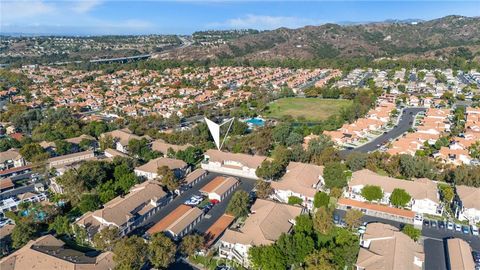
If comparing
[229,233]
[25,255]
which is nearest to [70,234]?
[25,255]

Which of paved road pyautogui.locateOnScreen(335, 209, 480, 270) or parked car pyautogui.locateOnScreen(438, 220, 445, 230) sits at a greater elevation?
parked car pyautogui.locateOnScreen(438, 220, 445, 230)

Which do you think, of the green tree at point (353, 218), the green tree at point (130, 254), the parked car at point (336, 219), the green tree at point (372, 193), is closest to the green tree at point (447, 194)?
the green tree at point (372, 193)

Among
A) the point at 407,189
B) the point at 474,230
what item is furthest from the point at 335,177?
the point at 474,230

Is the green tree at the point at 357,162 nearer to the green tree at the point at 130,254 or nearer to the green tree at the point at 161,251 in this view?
the green tree at the point at 161,251

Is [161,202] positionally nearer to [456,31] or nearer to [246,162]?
[246,162]

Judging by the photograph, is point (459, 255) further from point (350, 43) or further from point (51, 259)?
point (350, 43)

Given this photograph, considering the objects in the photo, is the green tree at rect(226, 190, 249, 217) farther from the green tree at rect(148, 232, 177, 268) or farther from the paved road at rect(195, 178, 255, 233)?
the green tree at rect(148, 232, 177, 268)

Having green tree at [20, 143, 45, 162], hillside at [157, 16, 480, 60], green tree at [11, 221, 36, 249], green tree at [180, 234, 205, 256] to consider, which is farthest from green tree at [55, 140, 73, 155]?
hillside at [157, 16, 480, 60]
